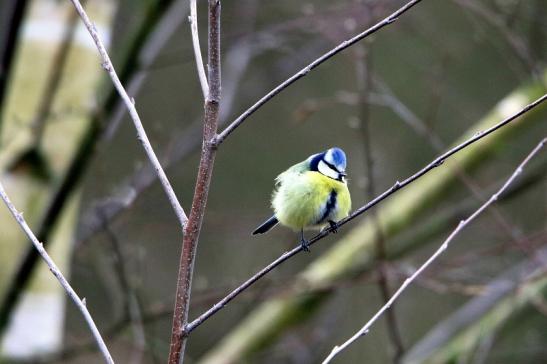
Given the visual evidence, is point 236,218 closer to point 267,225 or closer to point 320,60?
point 267,225

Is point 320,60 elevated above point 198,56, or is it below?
below

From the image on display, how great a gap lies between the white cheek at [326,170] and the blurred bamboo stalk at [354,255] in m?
0.65

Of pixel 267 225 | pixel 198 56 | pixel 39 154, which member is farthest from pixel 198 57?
pixel 39 154

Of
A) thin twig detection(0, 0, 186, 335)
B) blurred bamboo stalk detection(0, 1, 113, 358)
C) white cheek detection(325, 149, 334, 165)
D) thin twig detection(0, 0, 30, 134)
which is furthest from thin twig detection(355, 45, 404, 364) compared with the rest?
thin twig detection(0, 0, 30, 134)

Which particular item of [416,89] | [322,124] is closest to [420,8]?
[416,89]

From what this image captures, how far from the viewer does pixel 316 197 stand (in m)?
2.45

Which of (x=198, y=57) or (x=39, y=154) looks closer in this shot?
(x=198, y=57)

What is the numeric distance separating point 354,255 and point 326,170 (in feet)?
2.65

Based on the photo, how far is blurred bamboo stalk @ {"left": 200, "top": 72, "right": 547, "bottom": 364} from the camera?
309cm

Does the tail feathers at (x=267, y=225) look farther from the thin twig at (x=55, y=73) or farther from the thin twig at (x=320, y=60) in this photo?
the thin twig at (x=320, y=60)

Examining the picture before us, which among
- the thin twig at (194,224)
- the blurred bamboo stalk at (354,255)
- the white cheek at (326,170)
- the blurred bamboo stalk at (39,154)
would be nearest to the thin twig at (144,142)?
the thin twig at (194,224)

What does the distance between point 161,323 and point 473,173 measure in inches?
142

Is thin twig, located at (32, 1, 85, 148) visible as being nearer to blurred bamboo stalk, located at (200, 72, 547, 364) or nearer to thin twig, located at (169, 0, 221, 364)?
blurred bamboo stalk, located at (200, 72, 547, 364)

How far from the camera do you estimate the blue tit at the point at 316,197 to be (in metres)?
2.44
